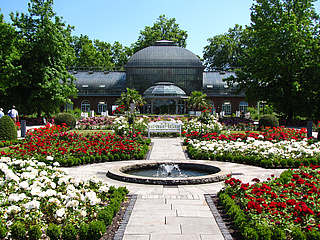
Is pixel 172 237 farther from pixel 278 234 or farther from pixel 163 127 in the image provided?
pixel 163 127

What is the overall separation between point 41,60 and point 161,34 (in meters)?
34.5

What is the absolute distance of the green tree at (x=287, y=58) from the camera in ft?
86.4

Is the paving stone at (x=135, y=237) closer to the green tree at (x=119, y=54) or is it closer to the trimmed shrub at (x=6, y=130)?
the trimmed shrub at (x=6, y=130)

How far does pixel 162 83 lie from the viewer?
4366cm

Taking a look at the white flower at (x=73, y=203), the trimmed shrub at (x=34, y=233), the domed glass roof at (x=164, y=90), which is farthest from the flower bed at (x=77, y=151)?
the domed glass roof at (x=164, y=90)

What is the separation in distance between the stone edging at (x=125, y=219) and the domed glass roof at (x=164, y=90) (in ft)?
113

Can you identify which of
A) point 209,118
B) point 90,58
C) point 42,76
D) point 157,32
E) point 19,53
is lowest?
point 209,118

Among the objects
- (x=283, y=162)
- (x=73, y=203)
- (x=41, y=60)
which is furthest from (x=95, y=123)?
(x=73, y=203)

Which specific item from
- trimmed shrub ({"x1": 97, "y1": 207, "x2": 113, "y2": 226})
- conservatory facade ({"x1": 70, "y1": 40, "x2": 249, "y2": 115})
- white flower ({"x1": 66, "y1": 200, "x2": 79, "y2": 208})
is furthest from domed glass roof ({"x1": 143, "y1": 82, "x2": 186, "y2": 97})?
white flower ({"x1": 66, "y1": 200, "x2": 79, "y2": 208})

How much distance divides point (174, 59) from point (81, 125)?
22.9 m

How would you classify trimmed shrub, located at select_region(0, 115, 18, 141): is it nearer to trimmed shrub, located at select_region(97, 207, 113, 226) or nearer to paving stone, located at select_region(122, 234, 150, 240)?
trimmed shrub, located at select_region(97, 207, 113, 226)

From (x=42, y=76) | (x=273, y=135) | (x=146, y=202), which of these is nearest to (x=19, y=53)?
(x=42, y=76)

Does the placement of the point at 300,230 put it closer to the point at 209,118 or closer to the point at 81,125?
the point at 209,118

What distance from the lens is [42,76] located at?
27.7m
